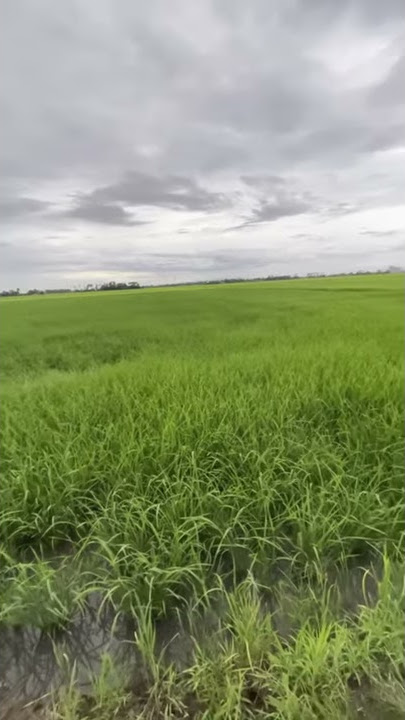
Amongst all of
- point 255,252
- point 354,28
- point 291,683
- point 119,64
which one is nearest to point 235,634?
point 291,683

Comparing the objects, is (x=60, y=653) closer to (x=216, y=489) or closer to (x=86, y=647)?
(x=86, y=647)

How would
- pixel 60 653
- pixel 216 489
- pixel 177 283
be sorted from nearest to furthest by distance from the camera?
1. pixel 60 653
2. pixel 216 489
3. pixel 177 283

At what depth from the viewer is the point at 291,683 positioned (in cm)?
74

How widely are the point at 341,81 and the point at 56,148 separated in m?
0.79

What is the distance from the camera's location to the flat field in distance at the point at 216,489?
2.51ft

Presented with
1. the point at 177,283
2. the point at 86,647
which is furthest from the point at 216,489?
the point at 177,283

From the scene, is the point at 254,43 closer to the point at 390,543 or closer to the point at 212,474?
the point at 212,474

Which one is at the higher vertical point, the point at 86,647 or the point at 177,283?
the point at 177,283

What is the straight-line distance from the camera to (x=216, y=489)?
1.04 meters

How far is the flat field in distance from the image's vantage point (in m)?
0.76

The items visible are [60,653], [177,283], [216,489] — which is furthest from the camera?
[177,283]

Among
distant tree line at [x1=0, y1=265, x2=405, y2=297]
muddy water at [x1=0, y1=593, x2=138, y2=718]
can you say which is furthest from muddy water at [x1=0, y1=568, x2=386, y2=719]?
distant tree line at [x1=0, y1=265, x2=405, y2=297]

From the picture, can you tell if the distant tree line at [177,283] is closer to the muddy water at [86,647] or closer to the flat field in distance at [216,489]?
the flat field in distance at [216,489]

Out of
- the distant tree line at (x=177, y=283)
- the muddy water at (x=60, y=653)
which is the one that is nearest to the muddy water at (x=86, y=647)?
the muddy water at (x=60, y=653)
